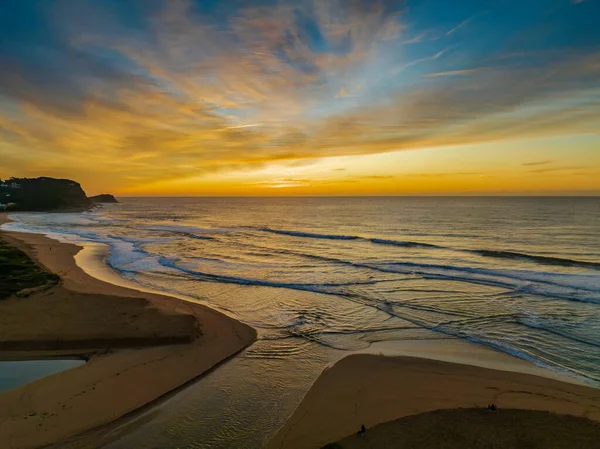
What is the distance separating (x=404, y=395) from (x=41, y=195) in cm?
14082

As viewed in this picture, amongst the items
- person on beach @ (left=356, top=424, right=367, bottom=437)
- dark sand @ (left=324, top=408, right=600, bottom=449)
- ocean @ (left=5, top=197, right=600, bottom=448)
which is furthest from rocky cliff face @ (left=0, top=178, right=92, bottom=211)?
dark sand @ (left=324, top=408, right=600, bottom=449)

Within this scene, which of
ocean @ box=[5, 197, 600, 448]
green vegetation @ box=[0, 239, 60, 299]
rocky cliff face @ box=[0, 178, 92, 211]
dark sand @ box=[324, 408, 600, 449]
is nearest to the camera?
dark sand @ box=[324, 408, 600, 449]

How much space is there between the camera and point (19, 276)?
17.3 m

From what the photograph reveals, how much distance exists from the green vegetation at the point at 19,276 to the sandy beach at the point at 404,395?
13929 millimetres

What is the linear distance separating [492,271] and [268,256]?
16.5m

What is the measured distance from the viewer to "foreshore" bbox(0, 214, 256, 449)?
6.90 m

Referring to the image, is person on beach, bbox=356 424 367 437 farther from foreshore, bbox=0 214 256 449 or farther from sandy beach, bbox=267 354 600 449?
foreshore, bbox=0 214 256 449

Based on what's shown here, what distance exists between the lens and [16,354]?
9.55 metres

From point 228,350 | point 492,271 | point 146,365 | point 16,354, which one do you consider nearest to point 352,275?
point 492,271

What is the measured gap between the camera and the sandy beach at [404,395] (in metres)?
6.89

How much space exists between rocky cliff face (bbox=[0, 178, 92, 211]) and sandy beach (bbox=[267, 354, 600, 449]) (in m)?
126

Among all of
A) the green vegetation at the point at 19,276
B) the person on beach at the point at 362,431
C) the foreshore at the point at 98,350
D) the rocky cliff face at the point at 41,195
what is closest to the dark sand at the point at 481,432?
the person on beach at the point at 362,431

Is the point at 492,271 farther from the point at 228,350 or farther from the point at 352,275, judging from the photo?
the point at 228,350

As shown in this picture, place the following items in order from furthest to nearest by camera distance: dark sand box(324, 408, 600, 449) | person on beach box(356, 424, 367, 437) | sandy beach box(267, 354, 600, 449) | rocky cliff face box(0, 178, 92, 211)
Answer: rocky cliff face box(0, 178, 92, 211)
sandy beach box(267, 354, 600, 449)
person on beach box(356, 424, 367, 437)
dark sand box(324, 408, 600, 449)
